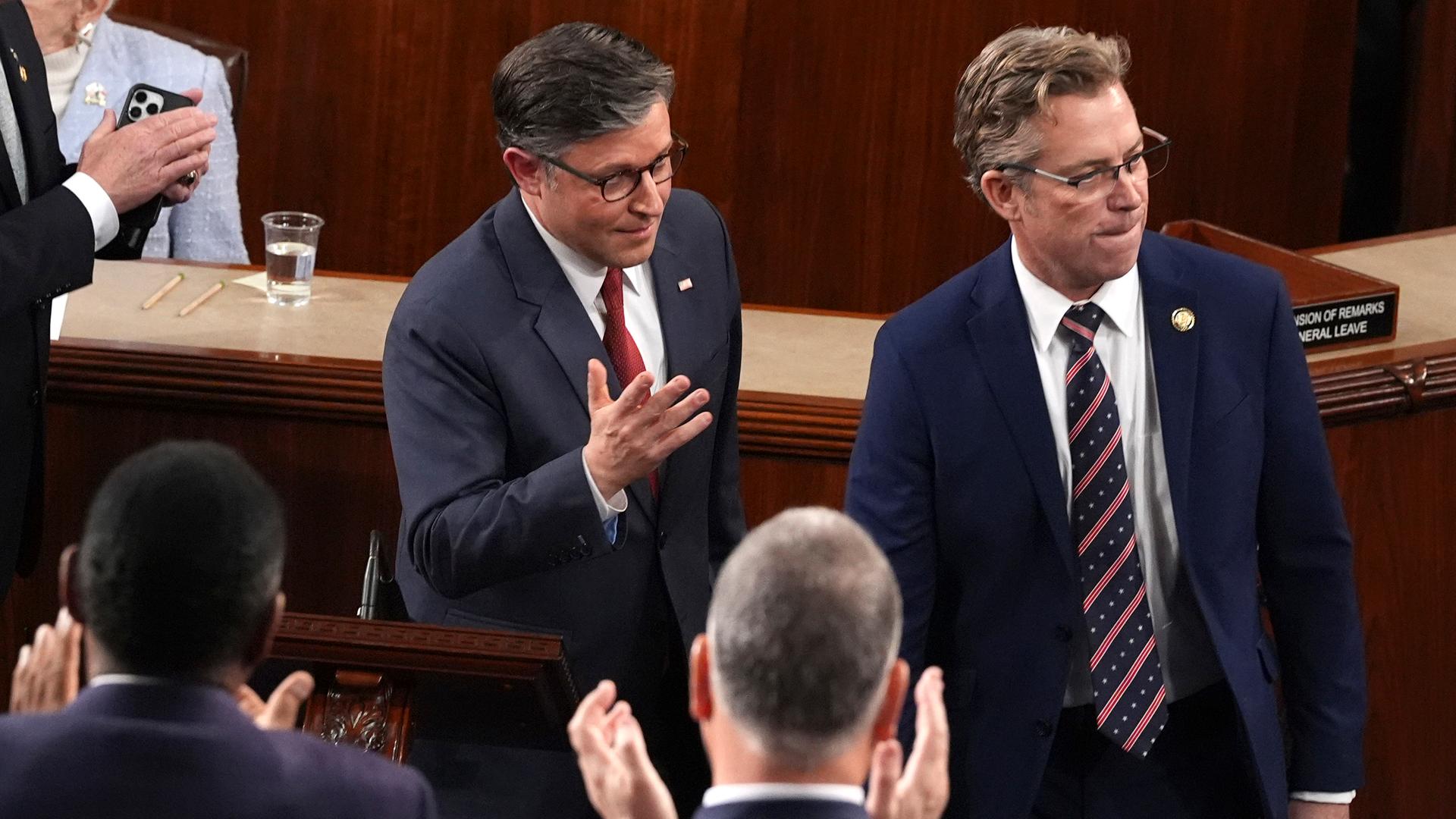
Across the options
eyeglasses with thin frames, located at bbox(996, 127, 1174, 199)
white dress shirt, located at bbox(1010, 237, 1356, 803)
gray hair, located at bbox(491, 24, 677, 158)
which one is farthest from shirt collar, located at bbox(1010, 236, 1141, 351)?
gray hair, located at bbox(491, 24, 677, 158)

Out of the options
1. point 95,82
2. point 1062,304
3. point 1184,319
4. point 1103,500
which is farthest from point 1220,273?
point 95,82

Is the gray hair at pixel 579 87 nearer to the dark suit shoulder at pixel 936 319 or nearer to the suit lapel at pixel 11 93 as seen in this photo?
the dark suit shoulder at pixel 936 319

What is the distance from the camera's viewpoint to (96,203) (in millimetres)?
2799

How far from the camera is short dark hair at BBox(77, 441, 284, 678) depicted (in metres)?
1.36

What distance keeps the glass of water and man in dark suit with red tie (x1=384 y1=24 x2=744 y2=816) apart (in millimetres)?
841

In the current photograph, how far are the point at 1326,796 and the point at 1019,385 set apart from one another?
619mm

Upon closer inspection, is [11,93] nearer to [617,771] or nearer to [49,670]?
[49,670]

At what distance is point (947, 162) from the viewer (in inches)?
198

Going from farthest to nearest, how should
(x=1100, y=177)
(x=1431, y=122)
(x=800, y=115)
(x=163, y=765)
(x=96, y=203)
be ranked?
1. (x=1431, y=122)
2. (x=800, y=115)
3. (x=96, y=203)
4. (x=1100, y=177)
5. (x=163, y=765)

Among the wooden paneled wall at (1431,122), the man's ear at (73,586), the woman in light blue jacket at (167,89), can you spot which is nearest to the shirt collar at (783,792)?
the man's ear at (73,586)

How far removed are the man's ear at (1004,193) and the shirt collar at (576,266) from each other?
0.53 meters

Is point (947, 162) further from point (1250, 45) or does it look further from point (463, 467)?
point (463, 467)

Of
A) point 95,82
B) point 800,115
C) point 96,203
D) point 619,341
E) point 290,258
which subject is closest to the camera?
point 619,341

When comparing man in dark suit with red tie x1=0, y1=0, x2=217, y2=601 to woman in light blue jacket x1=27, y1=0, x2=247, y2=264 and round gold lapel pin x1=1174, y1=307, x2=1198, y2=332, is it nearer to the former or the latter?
woman in light blue jacket x1=27, y1=0, x2=247, y2=264
